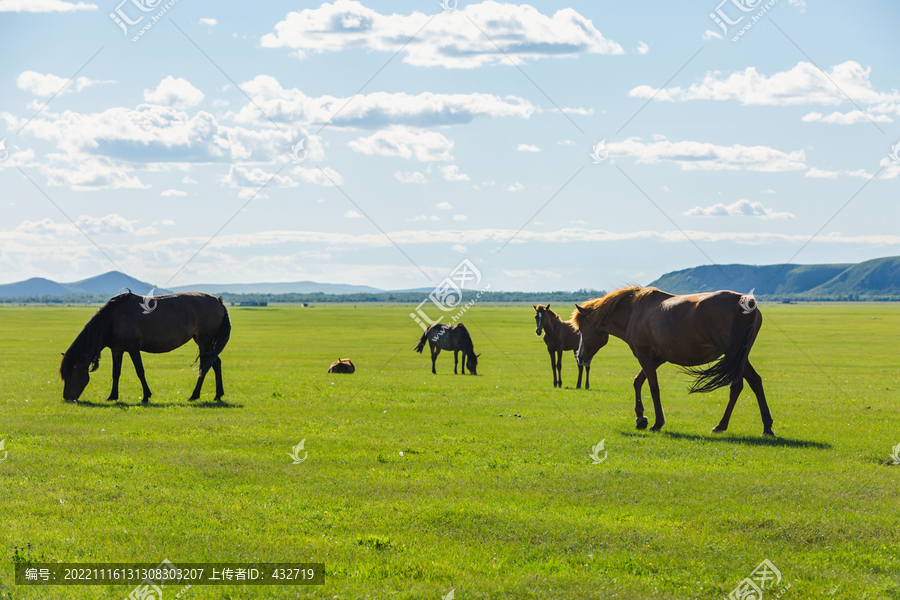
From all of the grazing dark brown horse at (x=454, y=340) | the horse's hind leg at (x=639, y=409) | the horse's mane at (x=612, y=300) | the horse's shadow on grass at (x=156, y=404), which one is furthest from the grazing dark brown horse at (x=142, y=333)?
the grazing dark brown horse at (x=454, y=340)

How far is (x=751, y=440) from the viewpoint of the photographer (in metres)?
13.3

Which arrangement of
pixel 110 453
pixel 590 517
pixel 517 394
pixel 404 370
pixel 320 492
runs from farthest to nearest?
pixel 404 370 < pixel 517 394 < pixel 110 453 < pixel 320 492 < pixel 590 517

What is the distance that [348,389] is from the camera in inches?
858

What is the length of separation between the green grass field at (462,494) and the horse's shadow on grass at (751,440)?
0.07 metres

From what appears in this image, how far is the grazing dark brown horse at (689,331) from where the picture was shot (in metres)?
13.6

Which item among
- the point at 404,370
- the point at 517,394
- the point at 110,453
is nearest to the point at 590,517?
the point at 110,453

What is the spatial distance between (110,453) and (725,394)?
55.5ft

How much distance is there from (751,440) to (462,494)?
6.52 metres

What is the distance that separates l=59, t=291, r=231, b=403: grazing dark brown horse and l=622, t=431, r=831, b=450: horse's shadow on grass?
11.1 metres

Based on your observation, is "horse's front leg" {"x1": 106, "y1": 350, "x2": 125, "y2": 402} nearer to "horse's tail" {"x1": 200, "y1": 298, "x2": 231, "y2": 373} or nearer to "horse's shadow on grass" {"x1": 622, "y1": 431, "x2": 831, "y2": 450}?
"horse's tail" {"x1": 200, "y1": 298, "x2": 231, "y2": 373}

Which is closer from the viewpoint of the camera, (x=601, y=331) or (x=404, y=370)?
(x=601, y=331)

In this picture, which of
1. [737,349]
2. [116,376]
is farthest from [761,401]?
[116,376]

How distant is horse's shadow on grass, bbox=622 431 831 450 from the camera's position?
42.0ft

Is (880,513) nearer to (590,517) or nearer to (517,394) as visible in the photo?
(590,517)
